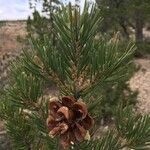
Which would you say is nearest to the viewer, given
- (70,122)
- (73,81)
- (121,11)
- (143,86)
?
(70,122)

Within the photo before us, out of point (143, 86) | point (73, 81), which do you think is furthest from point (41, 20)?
point (73, 81)

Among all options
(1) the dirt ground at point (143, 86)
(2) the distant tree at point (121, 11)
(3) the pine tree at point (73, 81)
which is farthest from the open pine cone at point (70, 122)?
(2) the distant tree at point (121, 11)

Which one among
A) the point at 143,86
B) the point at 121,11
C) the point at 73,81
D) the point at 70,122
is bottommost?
the point at 143,86

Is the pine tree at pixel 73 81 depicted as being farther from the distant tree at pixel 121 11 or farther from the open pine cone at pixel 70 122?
the distant tree at pixel 121 11

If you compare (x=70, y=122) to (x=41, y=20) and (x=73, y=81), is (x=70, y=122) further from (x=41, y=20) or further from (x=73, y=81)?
(x=41, y=20)

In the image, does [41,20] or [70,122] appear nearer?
[70,122]

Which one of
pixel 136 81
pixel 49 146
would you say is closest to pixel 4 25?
pixel 136 81

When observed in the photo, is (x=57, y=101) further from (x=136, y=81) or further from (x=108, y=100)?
(x=136, y=81)
